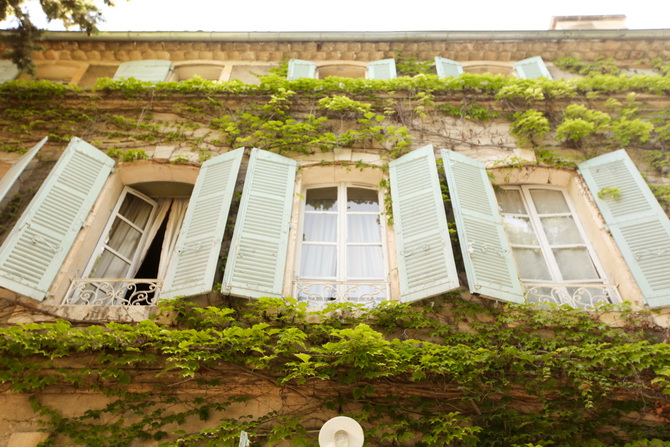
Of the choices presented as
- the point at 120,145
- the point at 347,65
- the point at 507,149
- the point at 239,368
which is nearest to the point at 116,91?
the point at 120,145

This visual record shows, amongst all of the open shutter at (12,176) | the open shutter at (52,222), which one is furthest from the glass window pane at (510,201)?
the open shutter at (12,176)

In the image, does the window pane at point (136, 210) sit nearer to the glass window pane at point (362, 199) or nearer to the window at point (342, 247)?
the window at point (342, 247)

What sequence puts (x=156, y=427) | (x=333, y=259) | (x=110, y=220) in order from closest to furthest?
1. (x=156, y=427)
2. (x=333, y=259)
3. (x=110, y=220)

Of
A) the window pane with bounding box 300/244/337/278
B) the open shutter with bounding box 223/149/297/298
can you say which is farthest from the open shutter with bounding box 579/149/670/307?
the open shutter with bounding box 223/149/297/298

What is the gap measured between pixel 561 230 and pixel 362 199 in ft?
7.93

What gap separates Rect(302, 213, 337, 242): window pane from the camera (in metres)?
5.65

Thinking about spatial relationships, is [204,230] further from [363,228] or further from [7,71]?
[7,71]

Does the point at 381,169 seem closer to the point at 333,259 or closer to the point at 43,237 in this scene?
the point at 333,259

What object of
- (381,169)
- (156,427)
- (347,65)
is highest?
(347,65)

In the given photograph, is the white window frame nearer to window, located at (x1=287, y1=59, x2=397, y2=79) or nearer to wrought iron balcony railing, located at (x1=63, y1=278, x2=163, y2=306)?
wrought iron balcony railing, located at (x1=63, y1=278, x2=163, y2=306)

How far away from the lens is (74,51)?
8.28 m

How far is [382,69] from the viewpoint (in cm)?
793

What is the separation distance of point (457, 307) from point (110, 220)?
4.13 meters

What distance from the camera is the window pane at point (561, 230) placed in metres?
5.64
